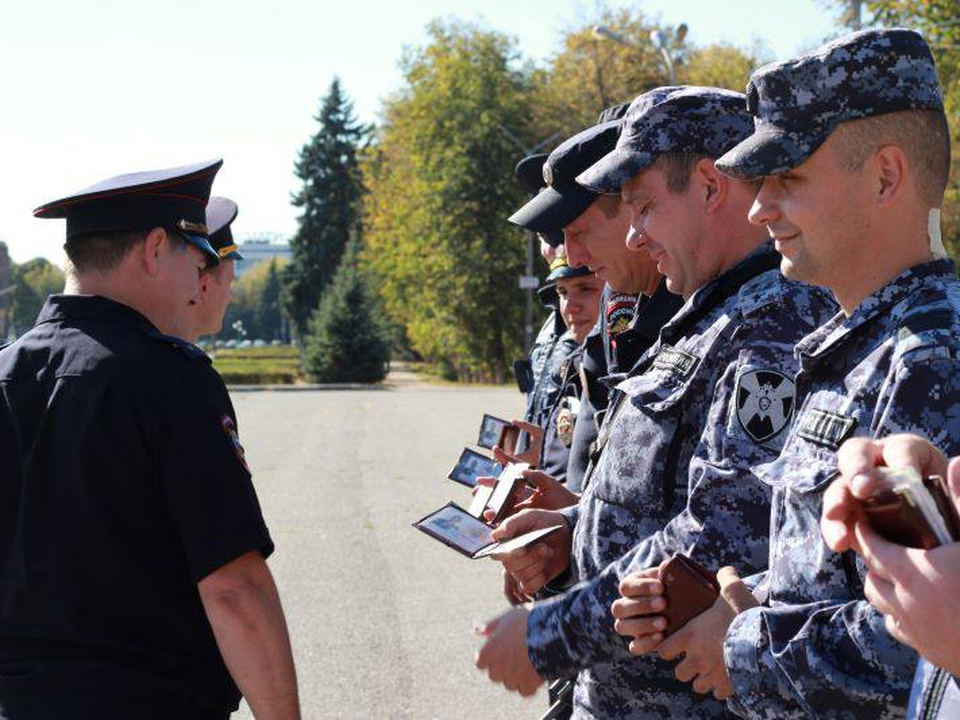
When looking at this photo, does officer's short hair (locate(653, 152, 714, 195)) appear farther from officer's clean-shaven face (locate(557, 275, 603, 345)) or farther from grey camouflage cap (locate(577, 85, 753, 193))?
officer's clean-shaven face (locate(557, 275, 603, 345))

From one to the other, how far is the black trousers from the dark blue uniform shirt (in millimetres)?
16

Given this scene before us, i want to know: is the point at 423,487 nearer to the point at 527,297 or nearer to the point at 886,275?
the point at 886,275

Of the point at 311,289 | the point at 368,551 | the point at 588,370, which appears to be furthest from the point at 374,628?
the point at 311,289

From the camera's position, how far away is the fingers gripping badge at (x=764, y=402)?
7.67 feet

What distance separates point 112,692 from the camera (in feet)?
8.55

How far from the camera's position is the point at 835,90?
200 cm

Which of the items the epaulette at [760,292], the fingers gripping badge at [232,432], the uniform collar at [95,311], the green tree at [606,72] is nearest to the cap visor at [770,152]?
the epaulette at [760,292]

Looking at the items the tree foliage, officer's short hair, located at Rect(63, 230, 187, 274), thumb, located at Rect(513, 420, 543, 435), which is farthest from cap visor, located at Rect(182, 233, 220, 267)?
the tree foliage

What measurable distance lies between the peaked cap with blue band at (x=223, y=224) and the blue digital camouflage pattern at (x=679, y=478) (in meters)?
1.68

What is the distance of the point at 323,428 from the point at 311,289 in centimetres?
5113

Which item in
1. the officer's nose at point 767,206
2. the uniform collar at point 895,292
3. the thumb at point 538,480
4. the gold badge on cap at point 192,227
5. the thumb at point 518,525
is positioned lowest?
the thumb at point 518,525

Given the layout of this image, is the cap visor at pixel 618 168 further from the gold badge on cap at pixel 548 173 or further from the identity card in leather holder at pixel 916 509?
the identity card in leather holder at pixel 916 509

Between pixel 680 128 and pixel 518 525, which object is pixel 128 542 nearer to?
pixel 518 525

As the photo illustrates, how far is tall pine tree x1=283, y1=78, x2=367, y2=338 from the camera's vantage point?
72062mm
